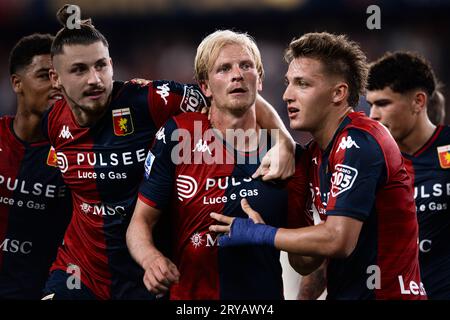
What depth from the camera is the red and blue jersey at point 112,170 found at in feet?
14.1

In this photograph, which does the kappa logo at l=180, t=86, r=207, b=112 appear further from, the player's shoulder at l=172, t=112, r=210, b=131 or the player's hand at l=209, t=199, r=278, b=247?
the player's hand at l=209, t=199, r=278, b=247

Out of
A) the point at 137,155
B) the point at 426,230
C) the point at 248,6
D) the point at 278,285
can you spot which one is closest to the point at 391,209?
the point at 278,285

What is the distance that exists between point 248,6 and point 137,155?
313 inches

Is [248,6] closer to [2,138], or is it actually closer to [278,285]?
[2,138]

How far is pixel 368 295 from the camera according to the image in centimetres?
363

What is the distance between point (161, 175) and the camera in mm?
3904

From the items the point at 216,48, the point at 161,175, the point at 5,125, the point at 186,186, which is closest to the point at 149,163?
the point at 161,175

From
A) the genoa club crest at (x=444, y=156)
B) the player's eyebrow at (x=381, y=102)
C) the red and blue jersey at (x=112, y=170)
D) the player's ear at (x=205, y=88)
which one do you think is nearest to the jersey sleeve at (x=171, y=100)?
the red and blue jersey at (x=112, y=170)

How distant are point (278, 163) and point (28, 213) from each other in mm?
1901

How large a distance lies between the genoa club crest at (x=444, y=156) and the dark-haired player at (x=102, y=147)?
5.27 ft

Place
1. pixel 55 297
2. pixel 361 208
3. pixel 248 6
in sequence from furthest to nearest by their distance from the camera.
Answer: pixel 248 6 → pixel 55 297 → pixel 361 208

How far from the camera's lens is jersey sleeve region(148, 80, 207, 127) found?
426 centimetres

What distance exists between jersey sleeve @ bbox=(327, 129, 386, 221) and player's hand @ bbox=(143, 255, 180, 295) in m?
0.80

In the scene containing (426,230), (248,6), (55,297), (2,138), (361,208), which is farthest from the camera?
(248,6)
